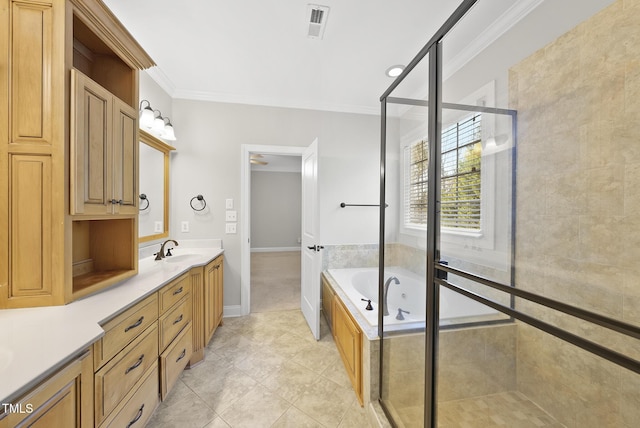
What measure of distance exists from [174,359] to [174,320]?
0.25 metres

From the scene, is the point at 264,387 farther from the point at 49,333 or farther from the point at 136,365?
the point at 49,333

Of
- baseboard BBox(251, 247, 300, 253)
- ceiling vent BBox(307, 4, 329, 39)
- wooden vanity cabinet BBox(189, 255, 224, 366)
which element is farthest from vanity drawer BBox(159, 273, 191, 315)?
baseboard BBox(251, 247, 300, 253)

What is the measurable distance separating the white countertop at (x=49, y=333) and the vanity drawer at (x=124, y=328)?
0.04 m

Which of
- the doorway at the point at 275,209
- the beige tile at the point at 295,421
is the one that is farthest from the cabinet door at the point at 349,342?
the doorway at the point at 275,209

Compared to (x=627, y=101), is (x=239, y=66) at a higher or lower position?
higher

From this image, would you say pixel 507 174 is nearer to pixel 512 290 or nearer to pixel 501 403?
pixel 512 290

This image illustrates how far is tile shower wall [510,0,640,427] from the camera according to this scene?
0.54m

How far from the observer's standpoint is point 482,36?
34.0 inches

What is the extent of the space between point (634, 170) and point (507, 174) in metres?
0.26

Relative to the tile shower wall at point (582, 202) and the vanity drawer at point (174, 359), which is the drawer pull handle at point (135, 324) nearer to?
the vanity drawer at point (174, 359)

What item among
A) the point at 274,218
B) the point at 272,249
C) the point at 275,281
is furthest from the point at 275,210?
the point at 275,281

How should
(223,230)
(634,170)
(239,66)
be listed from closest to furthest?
1. (634,170)
2. (239,66)
3. (223,230)

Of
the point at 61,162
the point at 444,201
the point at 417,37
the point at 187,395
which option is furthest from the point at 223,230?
the point at 417,37

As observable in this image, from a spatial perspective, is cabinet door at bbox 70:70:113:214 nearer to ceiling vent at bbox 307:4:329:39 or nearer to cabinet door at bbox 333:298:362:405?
ceiling vent at bbox 307:4:329:39
